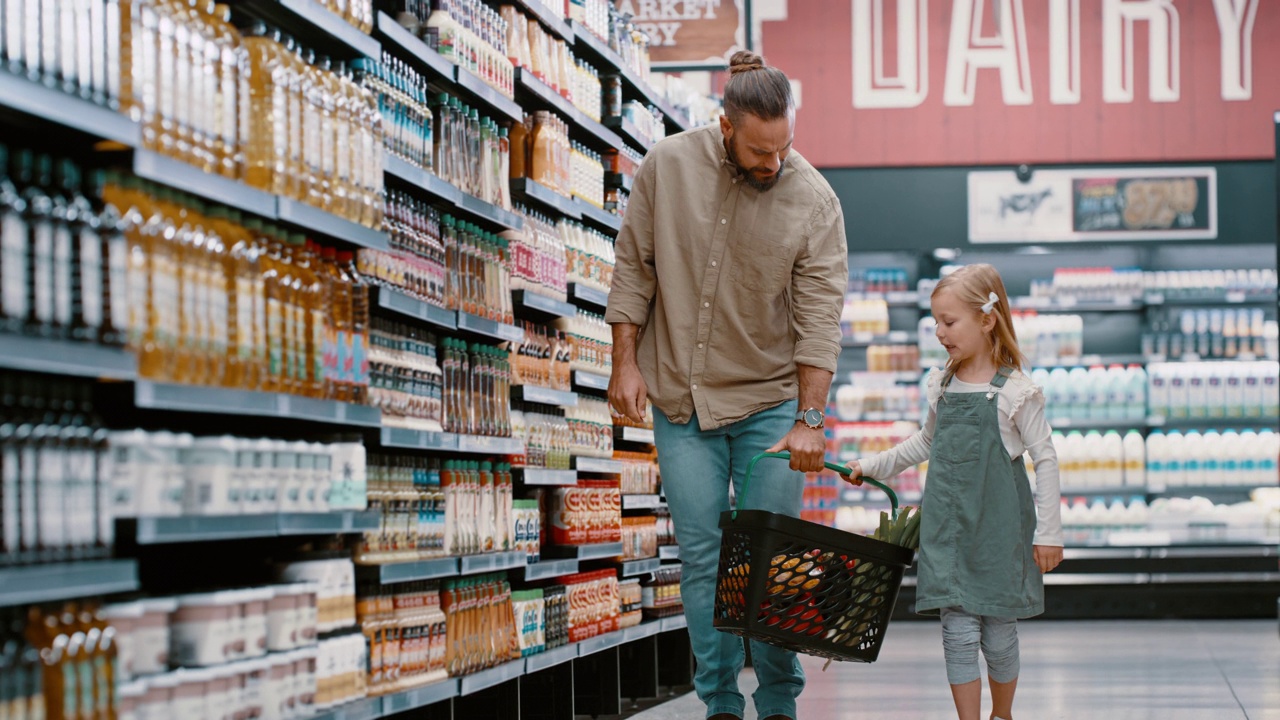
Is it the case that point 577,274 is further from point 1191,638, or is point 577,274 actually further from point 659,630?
point 1191,638

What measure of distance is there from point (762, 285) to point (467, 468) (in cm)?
108

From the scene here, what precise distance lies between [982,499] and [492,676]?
1.49 metres

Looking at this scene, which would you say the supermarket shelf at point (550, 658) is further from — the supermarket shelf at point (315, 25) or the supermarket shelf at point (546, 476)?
the supermarket shelf at point (315, 25)

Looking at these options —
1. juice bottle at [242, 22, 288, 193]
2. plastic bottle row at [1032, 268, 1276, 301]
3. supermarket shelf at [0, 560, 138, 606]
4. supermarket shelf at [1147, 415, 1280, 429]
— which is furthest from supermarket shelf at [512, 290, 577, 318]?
supermarket shelf at [1147, 415, 1280, 429]

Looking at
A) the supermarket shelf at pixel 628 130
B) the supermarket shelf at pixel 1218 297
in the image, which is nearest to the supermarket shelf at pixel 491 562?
the supermarket shelf at pixel 628 130

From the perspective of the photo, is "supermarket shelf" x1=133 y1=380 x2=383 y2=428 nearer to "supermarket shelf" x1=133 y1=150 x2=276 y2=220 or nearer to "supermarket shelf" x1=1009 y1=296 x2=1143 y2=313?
"supermarket shelf" x1=133 y1=150 x2=276 y2=220

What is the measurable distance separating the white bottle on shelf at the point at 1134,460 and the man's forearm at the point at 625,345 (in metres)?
7.47

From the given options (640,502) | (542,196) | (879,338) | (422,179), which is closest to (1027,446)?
(422,179)

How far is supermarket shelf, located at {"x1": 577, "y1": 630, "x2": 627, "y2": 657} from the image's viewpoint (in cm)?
526

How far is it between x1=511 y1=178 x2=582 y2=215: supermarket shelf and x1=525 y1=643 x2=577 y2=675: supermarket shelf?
4.96 ft

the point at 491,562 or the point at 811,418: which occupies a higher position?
the point at 811,418

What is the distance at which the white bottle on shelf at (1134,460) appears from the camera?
10.7 meters

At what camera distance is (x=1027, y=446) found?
13.7 ft

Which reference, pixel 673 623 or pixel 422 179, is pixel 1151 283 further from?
pixel 422 179
